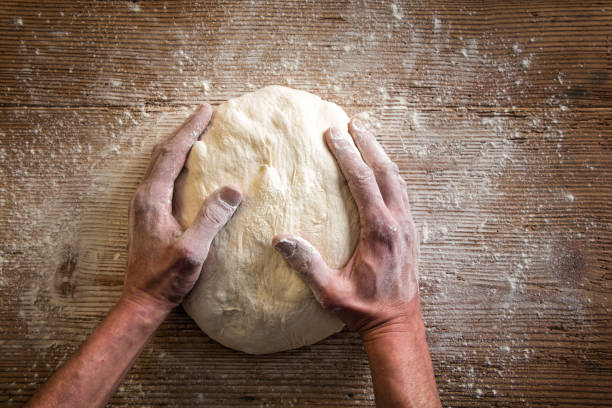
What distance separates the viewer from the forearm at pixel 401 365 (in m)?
0.99

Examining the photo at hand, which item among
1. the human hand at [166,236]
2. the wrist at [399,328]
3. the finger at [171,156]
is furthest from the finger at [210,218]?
the wrist at [399,328]

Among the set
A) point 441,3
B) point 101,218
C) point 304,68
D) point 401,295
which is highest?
point 441,3

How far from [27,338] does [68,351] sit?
153 millimetres

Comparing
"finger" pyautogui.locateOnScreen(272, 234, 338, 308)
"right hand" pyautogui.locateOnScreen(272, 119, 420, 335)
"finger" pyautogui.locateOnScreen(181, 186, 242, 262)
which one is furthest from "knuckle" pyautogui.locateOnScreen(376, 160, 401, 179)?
"finger" pyautogui.locateOnScreen(181, 186, 242, 262)

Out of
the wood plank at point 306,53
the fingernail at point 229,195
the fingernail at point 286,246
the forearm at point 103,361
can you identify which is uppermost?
the wood plank at point 306,53

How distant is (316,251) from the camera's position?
38.4 inches

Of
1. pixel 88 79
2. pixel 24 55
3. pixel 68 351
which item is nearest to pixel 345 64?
pixel 88 79

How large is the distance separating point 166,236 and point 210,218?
150mm

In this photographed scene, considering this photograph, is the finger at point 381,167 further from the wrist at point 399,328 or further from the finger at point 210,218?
the finger at point 210,218

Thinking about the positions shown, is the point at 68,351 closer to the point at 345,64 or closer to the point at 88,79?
the point at 88,79

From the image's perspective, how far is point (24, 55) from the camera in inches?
53.0

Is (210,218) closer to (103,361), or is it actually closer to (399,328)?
(103,361)

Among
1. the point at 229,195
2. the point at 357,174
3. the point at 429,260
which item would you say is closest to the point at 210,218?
the point at 229,195

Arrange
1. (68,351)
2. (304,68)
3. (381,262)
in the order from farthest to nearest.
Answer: (304,68), (68,351), (381,262)
